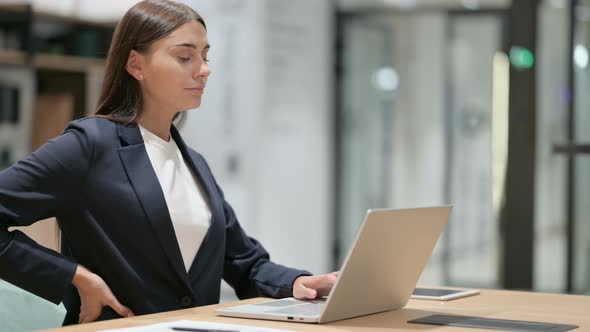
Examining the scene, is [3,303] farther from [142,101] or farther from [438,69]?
[438,69]

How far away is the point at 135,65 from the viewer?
2.35 meters

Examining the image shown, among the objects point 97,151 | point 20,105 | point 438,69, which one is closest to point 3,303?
point 97,151

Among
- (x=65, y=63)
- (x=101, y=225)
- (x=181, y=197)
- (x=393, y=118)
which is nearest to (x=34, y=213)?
(x=101, y=225)

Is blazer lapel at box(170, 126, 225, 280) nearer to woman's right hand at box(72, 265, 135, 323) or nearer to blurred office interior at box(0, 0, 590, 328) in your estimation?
woman's right hand at box(72, 265, 135, 323)

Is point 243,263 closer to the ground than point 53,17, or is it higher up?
closer to the ground

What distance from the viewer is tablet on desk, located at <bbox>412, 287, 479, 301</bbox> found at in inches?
91.0

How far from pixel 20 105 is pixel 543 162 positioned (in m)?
3.80

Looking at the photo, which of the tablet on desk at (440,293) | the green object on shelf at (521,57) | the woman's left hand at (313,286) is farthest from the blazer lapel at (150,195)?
the green object on shelf at (521,57)

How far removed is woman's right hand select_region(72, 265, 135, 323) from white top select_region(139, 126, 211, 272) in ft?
0.85

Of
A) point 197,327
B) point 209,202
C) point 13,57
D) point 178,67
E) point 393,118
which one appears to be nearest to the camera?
point 197,327

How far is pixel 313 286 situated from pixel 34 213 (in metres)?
0.66

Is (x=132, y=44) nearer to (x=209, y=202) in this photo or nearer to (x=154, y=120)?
(x=154, y=120)

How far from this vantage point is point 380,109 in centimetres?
847

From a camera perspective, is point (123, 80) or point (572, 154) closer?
point (123, 80)
